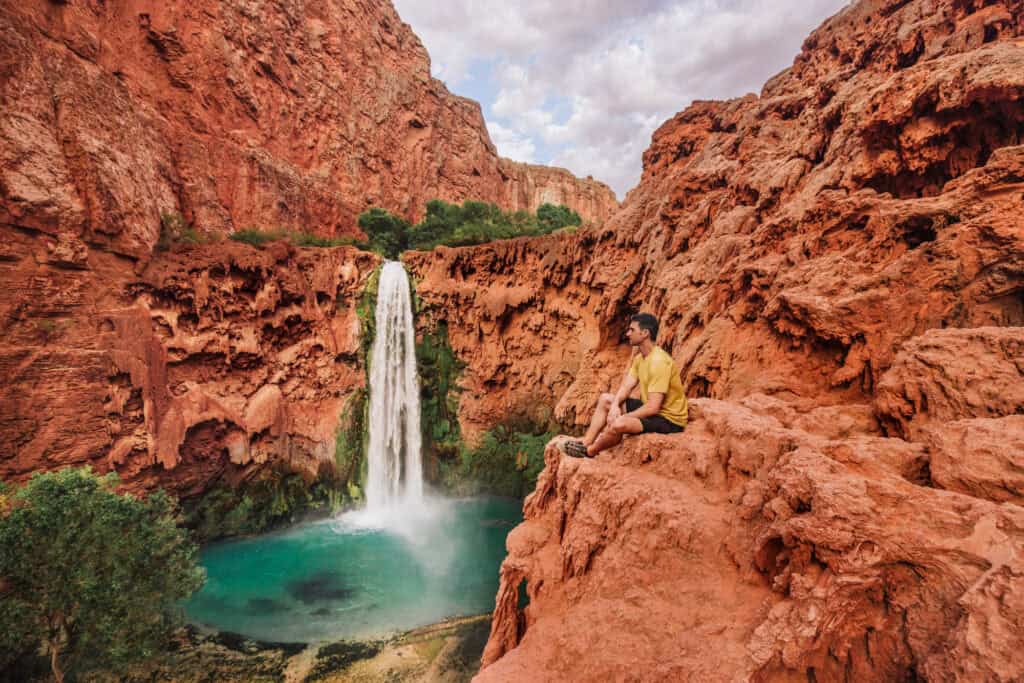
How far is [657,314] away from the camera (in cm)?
908

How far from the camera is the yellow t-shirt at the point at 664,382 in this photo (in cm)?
336

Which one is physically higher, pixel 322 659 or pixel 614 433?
pixel 614 433

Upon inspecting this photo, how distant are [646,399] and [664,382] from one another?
0.23 metres

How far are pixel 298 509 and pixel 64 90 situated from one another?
13291mm

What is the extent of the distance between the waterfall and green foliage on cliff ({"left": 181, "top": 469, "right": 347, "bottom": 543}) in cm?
151

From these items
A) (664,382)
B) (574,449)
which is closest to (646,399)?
(664,382)

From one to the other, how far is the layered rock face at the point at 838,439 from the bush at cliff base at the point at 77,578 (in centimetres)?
682

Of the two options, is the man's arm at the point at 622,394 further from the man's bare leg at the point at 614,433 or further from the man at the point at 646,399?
the man's bare leg at the point at 614,433

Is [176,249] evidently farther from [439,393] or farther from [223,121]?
[223,121]

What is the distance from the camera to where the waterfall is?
15.3 metres

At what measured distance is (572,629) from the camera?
2.30m

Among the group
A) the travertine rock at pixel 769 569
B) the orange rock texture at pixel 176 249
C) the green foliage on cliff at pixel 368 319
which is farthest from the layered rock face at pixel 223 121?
the travertine rock at pixel 769 569

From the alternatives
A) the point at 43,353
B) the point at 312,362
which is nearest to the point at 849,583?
the point at 43,353

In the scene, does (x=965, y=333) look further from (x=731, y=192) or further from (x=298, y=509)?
(x=298, y=509)
